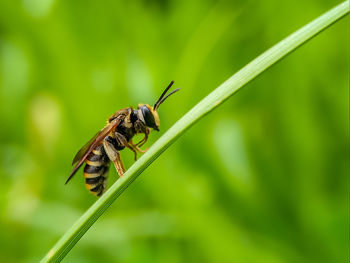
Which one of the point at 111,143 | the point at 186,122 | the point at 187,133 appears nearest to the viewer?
the point at 186,122

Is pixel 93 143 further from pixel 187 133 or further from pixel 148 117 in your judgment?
pixel 187 133

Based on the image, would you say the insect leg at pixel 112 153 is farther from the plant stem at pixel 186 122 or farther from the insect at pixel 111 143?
the plant stem at pixel 186 122

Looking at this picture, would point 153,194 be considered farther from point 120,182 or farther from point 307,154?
point 120,182

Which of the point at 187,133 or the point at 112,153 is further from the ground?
the point at 112,153

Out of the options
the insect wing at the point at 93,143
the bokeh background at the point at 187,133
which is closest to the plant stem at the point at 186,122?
the insect wing at the point at 93,143

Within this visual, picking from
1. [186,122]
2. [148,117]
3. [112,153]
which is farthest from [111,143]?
[186,122]

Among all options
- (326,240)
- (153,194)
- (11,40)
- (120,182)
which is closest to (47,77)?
(11,40)
